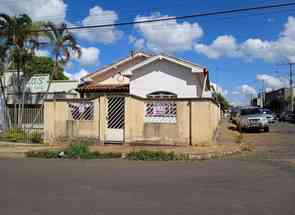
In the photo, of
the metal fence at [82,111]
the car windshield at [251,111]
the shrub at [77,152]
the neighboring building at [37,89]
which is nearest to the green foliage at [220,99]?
the car windshield at [251,111]

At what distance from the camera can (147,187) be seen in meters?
8.69

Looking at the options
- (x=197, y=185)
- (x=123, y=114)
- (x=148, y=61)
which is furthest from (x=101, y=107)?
(x=197, y=185)

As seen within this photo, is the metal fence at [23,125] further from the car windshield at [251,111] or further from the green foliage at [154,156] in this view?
the car windshield at [251,111]

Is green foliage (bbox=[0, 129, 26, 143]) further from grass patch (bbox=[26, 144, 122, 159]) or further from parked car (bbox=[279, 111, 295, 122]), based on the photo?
parked car (bbox=[279, 111, 295, 122])

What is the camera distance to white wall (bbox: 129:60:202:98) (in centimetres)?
2281

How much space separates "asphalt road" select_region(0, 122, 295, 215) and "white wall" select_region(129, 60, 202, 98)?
32.9ft

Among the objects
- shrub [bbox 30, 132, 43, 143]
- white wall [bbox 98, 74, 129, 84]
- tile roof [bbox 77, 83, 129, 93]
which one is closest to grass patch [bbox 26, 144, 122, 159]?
shrub [bbox 30, 132, 43, 143]

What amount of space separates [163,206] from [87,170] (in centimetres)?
474

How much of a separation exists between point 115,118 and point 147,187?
914 centimetres

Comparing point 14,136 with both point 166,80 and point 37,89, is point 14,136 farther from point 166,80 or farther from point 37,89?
point 166,80

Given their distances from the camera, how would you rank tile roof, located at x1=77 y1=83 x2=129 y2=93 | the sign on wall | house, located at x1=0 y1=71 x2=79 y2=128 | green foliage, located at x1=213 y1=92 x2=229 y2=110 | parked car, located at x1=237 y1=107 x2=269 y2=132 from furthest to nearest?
green foliage, located at x1=213 y1=92 x2=229 y2=110, parked car, located at x1=237 y1=107 x2=269 y2=132, the sign on wall, house, located at x1=0 y1=71 x2=79 y2=128, tile roof, located at x1=77 y1=83 x2=129 y2=93

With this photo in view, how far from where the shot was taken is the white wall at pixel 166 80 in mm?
→ 22812

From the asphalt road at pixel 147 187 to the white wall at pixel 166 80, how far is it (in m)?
10.0

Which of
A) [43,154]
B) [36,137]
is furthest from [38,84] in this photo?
[43,154]
